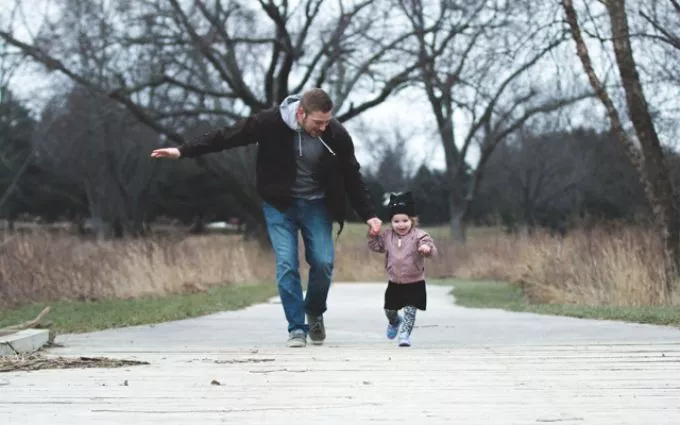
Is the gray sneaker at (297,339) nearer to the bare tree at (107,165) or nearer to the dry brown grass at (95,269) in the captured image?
the dry brown grass at (95,269)

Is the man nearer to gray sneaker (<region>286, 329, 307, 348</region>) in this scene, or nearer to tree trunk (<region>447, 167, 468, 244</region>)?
gray sneaker (<region>286, 329, 307, 348</region>)

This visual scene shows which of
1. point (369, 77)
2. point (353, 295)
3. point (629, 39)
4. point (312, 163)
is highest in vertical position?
point (369, 77)

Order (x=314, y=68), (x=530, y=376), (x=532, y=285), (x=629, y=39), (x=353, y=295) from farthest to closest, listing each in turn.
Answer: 1. (x=314, y=68)
2. (x=353, y=295)
3. (x=532, y=285)
4. (x=629, y=39)
5. (x=530, y=376)

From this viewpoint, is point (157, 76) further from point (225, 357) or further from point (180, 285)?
point (225, 357)

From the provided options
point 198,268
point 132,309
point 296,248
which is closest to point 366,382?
point 296,248

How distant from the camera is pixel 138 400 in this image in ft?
14.1

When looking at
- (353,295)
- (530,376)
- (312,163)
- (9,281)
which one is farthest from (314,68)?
(530,376)

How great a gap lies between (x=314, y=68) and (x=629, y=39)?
1734 cm

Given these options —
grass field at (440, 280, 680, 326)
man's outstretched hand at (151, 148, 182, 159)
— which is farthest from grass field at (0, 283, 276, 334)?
grass field at (440, 280, 680, 326)

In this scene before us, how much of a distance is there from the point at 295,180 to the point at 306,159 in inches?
6.5

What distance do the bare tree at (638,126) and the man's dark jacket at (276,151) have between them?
7.86 m

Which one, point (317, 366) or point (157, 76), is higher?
point (157, 76)

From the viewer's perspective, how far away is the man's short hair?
252 inches

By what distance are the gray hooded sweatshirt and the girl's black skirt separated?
3.10 feet
